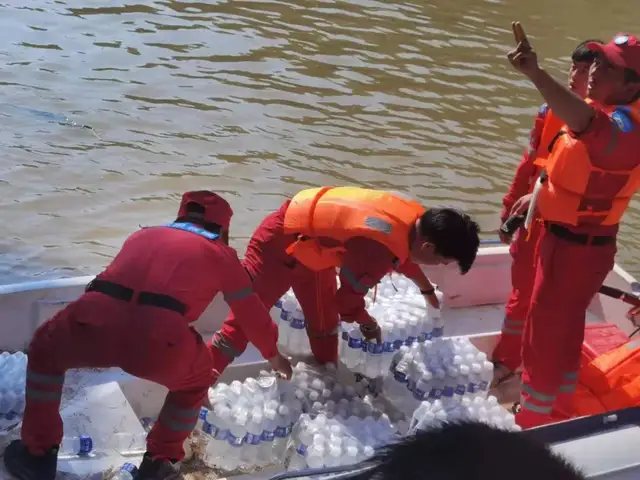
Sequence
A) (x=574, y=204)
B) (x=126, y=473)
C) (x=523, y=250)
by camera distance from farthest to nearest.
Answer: (x=523, y=250)
(x=574, y=204)
(x=126, y=473)

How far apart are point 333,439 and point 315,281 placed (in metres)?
0.72

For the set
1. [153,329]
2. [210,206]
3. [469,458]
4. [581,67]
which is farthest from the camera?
[581,67]

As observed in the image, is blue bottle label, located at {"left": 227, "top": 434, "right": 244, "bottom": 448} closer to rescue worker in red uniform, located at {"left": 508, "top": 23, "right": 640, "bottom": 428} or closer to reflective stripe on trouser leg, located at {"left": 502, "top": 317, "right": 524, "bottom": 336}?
rescue worker in red uniform, located at {"left": 508, "top": 23, "right": 640, "bottom": 428}

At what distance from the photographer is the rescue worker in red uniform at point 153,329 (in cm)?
250

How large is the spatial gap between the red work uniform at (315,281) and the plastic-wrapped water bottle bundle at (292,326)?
0.58 feet

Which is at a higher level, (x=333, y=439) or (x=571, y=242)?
(x=571, y=242)

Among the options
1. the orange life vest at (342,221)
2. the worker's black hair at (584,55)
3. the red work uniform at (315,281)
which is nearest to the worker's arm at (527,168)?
the worker's black hair at (584,55)

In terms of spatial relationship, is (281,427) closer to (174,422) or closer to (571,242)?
(174,422)

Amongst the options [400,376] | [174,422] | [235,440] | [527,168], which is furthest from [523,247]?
[174,422]

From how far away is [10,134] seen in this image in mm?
6746

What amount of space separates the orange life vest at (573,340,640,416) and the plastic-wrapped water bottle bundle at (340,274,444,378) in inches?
26.1

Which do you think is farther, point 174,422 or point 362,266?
point 362,266

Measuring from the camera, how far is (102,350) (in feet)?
8.21

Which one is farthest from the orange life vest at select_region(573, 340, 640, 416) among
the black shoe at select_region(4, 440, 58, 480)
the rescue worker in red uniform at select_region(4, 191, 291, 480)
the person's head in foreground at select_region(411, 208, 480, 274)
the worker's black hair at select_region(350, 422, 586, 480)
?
the worker's black hair at select_region(350, 422, 586, 480)
